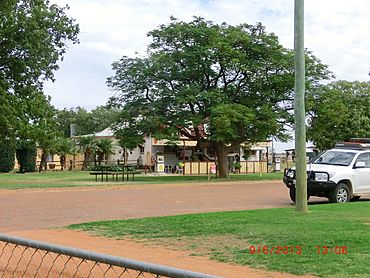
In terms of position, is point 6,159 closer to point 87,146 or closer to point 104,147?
point 87,146

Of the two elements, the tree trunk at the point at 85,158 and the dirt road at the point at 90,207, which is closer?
the dirt road at the point at 90,207

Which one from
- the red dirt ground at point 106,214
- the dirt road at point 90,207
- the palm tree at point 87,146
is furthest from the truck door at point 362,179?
the palm tree at point 87,146

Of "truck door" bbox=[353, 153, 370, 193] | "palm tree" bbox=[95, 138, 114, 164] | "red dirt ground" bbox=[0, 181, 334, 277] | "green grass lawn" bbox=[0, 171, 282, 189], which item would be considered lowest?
"red dirt ground" bbox=[0, 181, 334, 277]

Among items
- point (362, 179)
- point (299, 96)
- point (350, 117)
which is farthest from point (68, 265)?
point (350, 117)

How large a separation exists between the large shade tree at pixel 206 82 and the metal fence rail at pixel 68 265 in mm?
26554

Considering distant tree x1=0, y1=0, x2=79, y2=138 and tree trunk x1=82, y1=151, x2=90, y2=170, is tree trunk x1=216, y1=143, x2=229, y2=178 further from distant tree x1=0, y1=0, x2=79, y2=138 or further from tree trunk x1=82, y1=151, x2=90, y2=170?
tree trunk x1=82, y1=151, x2=90, y2=170

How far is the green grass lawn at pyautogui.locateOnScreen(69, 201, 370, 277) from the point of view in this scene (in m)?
7.44

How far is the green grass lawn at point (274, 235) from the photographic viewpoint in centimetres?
744

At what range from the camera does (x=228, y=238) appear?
9859mm

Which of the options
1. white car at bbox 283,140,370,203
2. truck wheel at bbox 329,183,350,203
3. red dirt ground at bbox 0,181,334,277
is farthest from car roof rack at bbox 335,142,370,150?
red dirt ground at bbox 0,181,334,277

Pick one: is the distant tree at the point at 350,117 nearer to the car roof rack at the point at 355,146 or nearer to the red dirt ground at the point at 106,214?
the car roof rack at the point at 355,146

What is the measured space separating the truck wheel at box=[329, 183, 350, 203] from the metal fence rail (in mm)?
10598

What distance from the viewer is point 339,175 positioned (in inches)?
676
